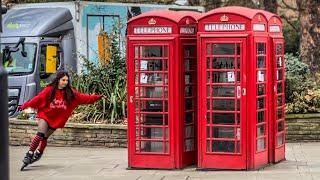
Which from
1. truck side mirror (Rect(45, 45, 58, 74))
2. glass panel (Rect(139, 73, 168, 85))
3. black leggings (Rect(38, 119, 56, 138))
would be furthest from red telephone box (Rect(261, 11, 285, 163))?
truck side mirror (Rect(45, 45, 58, 74))

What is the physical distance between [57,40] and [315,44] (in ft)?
24.2

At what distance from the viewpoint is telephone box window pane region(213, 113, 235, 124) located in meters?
10.2

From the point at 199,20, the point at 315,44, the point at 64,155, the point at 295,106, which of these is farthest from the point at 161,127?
the point at 315,44

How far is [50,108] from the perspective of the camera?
11117 millimetres

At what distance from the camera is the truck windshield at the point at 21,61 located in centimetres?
→ 1900

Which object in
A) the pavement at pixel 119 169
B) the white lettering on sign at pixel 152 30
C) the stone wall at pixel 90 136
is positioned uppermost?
the white lettering on sign at pixel 152 30

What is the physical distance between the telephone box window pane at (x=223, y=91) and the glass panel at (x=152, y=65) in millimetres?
801

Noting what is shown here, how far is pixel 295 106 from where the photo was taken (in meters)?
14.6

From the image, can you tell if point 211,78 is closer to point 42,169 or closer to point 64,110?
point 64,110

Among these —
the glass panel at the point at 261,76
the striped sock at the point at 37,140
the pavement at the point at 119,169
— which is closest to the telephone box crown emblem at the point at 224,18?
the glass panel at the point at 261,76

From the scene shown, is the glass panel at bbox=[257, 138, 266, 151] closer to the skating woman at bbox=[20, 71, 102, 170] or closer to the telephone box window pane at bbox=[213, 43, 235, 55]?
the telephone box window pane at bbox=[213, 43, 235, 55]

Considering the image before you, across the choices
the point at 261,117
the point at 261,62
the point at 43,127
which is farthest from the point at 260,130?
the point at 43,127

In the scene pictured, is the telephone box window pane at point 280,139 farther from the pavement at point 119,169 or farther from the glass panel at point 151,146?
the glass panel at point 151,146

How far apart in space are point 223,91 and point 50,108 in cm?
273
